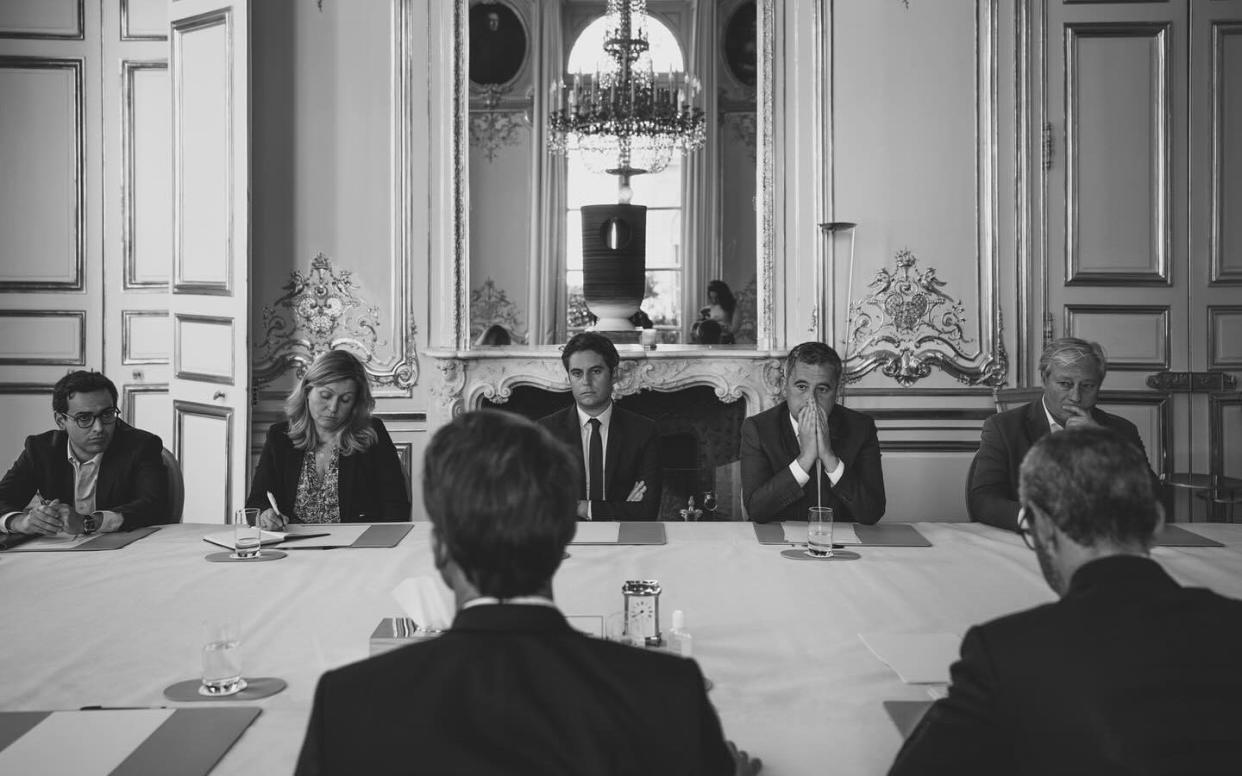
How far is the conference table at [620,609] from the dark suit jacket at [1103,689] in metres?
0.33

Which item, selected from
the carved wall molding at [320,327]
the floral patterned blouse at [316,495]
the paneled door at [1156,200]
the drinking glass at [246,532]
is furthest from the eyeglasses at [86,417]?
the paneled door at [1156,200]

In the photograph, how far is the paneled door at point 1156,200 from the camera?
544cm

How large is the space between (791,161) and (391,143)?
1878 millimetres

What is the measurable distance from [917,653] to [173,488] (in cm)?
252

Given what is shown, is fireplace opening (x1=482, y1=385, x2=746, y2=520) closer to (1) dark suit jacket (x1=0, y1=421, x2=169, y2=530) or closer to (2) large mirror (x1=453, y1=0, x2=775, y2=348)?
(1) dark suit jacket (x1=0, y1=421, x2=169, y2=530)

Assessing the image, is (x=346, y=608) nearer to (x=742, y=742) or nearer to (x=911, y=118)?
(x=742, y=742)

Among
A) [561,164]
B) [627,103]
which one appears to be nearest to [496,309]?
[561,164]

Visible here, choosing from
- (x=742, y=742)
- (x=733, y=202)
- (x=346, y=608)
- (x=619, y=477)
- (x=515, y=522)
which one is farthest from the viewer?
(x=733, y=202)

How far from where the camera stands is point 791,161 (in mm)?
5570

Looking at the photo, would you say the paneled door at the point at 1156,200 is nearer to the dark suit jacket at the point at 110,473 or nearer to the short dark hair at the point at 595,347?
the short dark hair at the point at 595,347

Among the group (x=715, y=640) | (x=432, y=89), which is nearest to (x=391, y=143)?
(x=432, y=89)

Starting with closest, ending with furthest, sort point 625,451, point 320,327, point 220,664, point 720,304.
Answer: point 220,664 → point 625,451 → point 320,327 → point 720,304

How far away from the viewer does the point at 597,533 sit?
10.7 feet

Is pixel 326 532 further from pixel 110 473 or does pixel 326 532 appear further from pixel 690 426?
pixel 690 426
